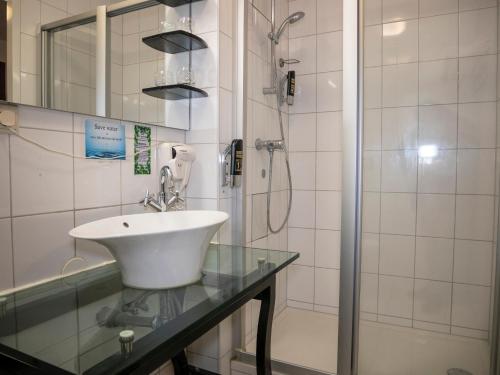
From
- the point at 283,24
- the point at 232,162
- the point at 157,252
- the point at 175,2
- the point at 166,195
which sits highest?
the point at 283,24

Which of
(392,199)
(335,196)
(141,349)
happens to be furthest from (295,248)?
(141,349)

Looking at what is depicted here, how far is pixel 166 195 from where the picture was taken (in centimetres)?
141

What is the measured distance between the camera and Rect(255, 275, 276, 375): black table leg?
1.14m

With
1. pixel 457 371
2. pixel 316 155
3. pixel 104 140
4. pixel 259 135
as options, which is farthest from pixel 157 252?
pixel 316 155

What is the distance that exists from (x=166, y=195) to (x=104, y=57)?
559mm

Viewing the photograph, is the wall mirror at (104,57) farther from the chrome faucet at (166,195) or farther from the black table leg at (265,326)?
the black table leg at (265,326)

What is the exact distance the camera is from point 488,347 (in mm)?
1415

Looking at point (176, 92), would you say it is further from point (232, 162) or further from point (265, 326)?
point (265, 326)

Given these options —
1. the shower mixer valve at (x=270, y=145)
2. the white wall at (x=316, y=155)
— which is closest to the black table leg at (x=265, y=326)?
the shower mixer valve at (x=270, y=145)

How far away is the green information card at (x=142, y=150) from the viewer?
1344mm

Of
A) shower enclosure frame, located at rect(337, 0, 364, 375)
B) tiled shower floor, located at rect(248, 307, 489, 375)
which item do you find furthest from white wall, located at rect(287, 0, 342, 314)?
shower enclosure frame, located at rect(337, 0, 364, 375)

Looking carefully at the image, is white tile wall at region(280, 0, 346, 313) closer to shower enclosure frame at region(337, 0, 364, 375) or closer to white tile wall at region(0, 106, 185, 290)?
shower enclosure frame at region(337, 0, 364, 375)

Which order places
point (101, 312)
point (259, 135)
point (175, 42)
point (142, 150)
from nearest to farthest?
point (101, 312) → point (142, 150) → point (175, 42) → point (259, 135)

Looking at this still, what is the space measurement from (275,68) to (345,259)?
1235mm
